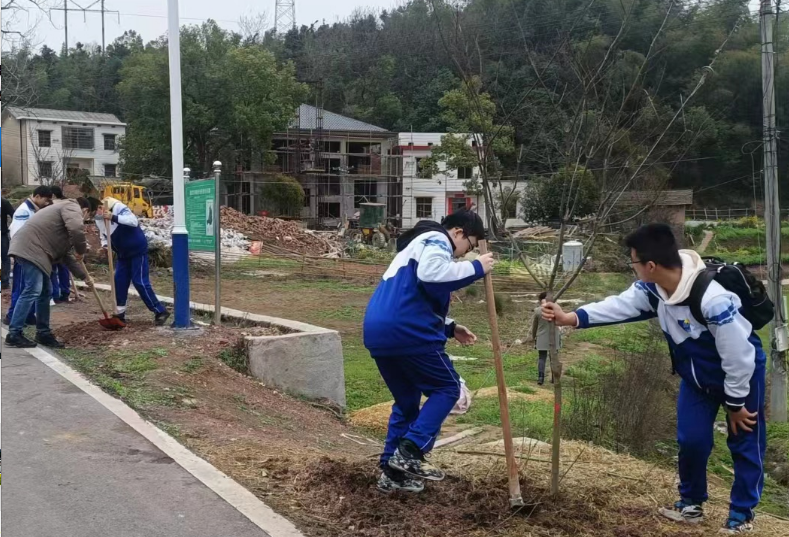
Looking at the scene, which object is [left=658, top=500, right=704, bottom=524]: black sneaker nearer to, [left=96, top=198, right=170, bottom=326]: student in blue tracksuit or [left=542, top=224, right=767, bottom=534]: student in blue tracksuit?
[left=542, top=224, right=767, bottom=534]: student in blue tracksuit

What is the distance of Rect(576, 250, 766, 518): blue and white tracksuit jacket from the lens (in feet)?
13.2

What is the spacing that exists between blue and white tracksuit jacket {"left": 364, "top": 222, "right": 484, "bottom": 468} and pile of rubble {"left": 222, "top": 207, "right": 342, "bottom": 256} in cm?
3263

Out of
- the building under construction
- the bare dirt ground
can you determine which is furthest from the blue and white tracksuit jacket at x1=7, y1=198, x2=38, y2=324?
the building under construction

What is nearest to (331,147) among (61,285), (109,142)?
(109,142)

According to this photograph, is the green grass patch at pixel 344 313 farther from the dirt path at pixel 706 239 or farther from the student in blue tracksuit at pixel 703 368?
the dirt path at pixel 706 239

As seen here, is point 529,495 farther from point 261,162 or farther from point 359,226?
point 261,162

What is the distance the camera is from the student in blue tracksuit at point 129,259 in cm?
975

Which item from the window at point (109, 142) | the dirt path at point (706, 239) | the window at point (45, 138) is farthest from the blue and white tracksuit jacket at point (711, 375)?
the window at point (109, 142)

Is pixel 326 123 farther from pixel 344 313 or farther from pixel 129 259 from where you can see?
pixel 129 259

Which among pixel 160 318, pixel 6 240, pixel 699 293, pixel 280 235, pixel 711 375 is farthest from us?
pixel 280 235

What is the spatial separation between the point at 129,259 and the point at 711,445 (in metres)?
7.60

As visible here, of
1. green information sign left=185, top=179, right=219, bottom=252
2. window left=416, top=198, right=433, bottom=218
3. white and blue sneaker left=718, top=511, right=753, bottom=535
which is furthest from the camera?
window left=416, top=198, right=433, bottom=218

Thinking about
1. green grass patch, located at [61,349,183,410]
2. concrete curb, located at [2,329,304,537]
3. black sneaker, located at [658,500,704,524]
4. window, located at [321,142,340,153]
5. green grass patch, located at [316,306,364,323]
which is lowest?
green grass patch, located at [316,306,364,323]

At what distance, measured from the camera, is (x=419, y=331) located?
450cm
